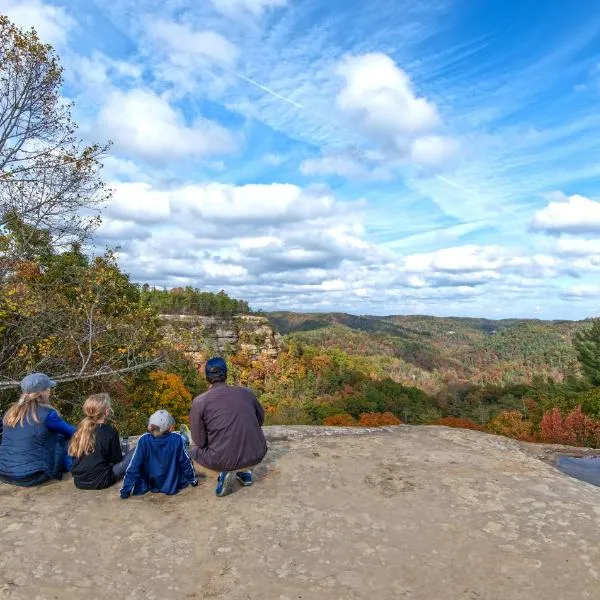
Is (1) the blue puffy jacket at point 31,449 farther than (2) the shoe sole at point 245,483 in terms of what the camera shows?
No

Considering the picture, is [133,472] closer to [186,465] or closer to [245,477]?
[186,465]

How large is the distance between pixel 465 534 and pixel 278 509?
2013mm

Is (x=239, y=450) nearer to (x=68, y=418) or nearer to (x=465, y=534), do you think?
(x=465, y=534)


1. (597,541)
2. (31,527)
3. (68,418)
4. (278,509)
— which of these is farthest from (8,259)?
(597,541)

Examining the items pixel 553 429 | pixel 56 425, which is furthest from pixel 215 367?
pixel 553 429

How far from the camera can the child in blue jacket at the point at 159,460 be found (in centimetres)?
541

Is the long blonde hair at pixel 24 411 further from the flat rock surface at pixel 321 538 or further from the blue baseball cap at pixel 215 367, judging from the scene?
the blue baseball cap at pixel 215 367

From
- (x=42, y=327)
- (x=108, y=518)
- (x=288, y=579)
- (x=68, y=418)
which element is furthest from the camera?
(x=68, y=418)

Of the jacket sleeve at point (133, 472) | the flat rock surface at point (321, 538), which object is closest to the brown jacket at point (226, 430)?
the flat rock surface at point (321, 538)

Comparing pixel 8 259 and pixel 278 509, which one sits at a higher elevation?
pixel 8 259

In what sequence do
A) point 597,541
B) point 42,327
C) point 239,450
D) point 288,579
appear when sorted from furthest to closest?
point 42,327 < point 239,450 < point 597,541 < point 288,579

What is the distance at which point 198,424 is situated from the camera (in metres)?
5.59

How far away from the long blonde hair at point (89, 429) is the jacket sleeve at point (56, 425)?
219 mm

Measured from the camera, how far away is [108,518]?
4.87 m
